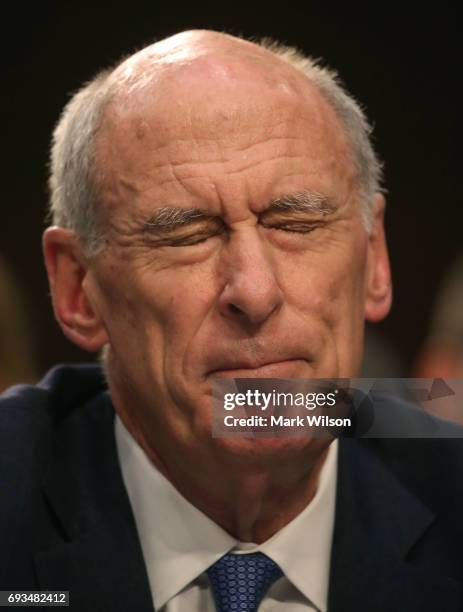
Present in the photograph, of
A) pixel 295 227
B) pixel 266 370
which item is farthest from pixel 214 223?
pixel 266 370

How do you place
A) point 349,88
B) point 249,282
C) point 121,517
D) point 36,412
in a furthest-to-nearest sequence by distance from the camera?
point 349,88, point 36,412, point 121,517, point 249,282

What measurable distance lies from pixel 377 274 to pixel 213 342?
1.44ft

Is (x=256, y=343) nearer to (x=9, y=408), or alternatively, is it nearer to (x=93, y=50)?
(x=9, y=408)

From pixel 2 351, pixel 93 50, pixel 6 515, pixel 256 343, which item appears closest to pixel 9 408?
pixel 6 515

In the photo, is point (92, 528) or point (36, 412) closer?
point (92, 528)

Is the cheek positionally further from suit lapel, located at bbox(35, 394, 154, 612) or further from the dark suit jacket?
suit lapel, located at bbox(35, 394, 154, 612)

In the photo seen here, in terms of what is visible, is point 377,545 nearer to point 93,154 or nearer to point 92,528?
point 92,528

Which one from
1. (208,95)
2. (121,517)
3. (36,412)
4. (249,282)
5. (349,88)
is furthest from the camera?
(349,88)

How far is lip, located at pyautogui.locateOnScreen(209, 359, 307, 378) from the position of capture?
141 cm

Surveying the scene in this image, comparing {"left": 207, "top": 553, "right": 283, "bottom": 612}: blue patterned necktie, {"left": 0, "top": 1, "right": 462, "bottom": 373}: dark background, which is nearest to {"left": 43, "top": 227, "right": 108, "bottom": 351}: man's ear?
{"left": 207, "top": 553, "right": 283, "bottom": 612}: blue patterned necktie

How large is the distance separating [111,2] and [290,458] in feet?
5.35

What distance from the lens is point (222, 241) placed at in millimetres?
1495

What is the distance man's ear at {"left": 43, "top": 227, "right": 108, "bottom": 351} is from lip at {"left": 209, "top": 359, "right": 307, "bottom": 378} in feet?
1.11

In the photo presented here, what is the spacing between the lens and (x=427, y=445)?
1736 millimetres
